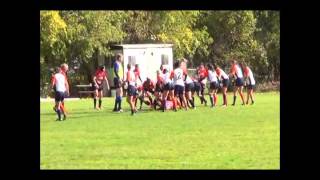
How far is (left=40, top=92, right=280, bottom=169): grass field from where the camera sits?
31.2 feet

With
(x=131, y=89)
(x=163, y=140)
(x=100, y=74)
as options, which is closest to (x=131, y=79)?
(x=131, y=89)

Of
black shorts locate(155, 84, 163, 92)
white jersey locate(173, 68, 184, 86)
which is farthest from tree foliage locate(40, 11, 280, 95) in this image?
white jersey locate(173, 68, 184, 86)

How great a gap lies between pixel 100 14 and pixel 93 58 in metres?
2.10

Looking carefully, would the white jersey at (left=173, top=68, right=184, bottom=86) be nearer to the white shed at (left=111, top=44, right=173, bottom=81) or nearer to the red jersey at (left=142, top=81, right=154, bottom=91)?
the red jersey at (left=142, top=81, right=154, bottom=91)

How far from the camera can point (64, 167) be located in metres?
9.09

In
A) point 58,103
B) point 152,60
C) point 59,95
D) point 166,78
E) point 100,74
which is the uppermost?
point 152,60

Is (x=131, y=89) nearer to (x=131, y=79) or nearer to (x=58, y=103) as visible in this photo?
(x=131, y=79)

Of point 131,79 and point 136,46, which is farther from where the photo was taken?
point 136,46

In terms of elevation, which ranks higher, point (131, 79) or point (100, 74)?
point (100, 74)

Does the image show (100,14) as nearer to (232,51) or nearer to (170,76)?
(232,51)

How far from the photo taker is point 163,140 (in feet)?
39.0

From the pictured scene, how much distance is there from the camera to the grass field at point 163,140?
951cm
